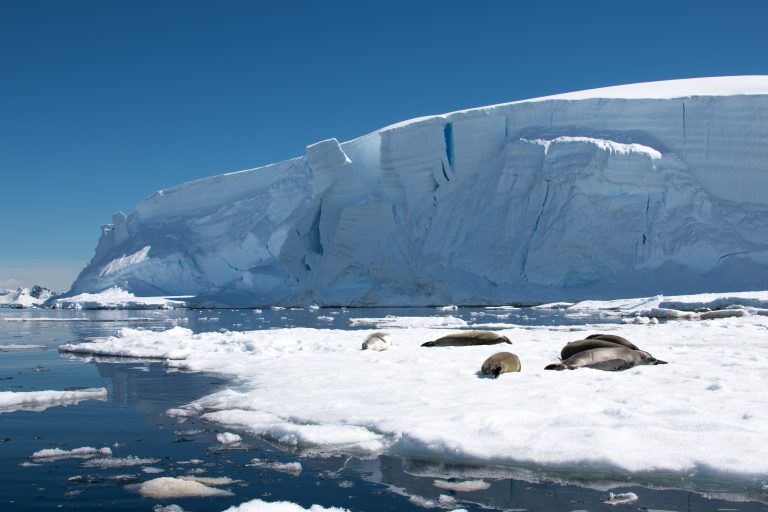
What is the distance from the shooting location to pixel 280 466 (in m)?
3.59

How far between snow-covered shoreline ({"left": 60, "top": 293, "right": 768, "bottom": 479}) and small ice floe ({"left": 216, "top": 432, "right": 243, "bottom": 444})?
0.63 ft

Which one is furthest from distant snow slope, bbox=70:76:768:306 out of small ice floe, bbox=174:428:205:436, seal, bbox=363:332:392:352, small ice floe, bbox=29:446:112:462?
small ice floe, bbox=29:446:112:462

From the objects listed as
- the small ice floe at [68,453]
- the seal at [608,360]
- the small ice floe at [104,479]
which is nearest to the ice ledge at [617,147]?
the seal at [608,360]

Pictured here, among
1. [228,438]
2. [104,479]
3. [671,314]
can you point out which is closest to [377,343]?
[228,438]

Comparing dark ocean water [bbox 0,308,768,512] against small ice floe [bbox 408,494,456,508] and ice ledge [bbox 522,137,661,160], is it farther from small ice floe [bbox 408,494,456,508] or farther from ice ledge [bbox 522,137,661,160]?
ice ledge [bbox 522,137,661,160]

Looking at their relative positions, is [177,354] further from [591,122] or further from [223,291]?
[223,291]

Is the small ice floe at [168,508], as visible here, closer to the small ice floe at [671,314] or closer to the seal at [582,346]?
the seal at [582,346]

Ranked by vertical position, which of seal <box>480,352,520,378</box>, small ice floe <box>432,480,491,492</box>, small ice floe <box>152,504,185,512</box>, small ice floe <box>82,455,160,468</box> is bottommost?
small ice floe <box>152,504,185,512</box>

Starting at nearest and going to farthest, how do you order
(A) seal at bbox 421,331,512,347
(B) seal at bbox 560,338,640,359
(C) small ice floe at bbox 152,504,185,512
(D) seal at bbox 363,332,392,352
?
(C) small ice floe at bbox 152,504,185,512 < (B) seal at bbox 560,338,640,359 < (D) seal at bbox 363,332,392,352 < (A) seal at bbox 421,331,512,347

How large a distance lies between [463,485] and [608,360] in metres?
3.57

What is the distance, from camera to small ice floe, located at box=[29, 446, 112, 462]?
376 centimetres

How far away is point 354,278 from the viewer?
104 ft

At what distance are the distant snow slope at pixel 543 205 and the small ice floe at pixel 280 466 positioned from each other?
24373 millimetres

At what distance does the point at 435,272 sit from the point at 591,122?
9.47 m
